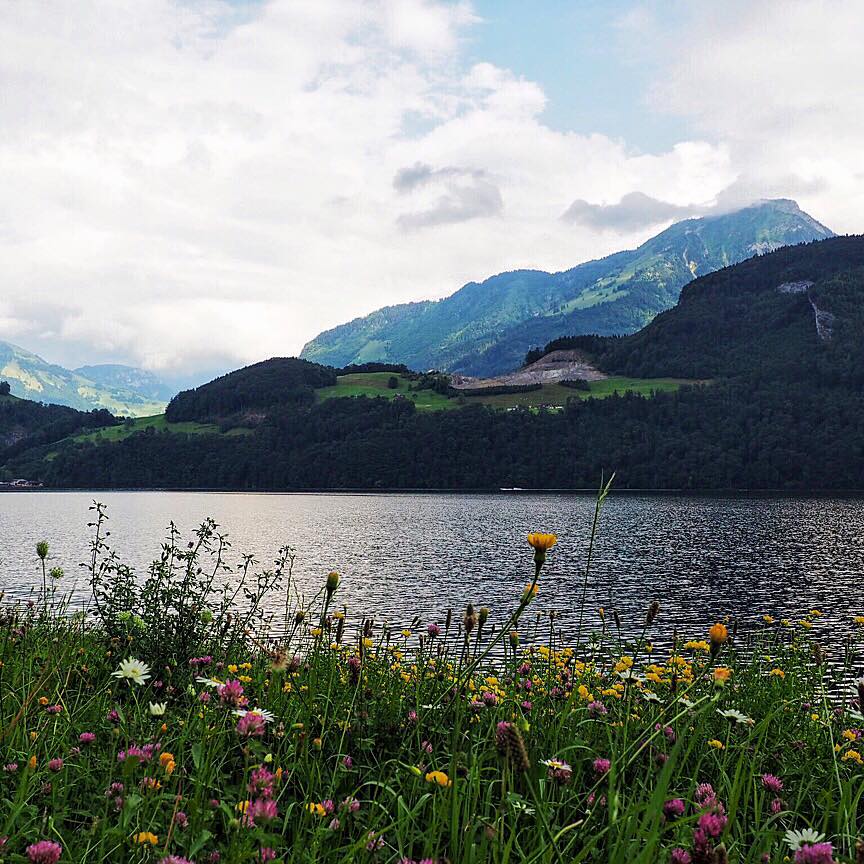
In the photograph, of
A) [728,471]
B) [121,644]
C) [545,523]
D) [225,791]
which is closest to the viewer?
[225,791]

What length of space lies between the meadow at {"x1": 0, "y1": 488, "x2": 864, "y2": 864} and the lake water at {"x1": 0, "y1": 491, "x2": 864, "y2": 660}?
2812 millimetres

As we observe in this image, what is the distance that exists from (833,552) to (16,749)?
7380 centimetres

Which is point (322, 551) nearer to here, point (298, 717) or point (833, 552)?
point (833, 552)

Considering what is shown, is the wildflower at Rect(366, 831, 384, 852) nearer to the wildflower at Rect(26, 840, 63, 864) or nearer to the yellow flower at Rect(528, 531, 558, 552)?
the wildflower at Rect(26, 840, 63, 864)

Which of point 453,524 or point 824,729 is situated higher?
point 824,729

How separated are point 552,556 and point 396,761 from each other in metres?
59.4

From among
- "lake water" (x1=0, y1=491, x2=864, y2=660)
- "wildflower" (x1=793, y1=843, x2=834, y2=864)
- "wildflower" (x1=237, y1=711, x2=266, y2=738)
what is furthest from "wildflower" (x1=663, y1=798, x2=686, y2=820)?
"lake water" (x1=0, y1=491, x2=864, y2=660)

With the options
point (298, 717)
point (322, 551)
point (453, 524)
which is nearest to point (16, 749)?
point (298, 717)

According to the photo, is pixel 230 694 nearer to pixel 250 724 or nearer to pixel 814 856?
pixel 250 724

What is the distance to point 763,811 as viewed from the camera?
5.04 meters

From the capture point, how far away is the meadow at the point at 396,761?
3.18 meters

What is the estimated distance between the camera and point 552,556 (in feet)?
203

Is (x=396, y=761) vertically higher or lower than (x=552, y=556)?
higher

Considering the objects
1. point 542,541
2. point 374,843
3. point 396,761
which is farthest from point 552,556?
point 542,541
